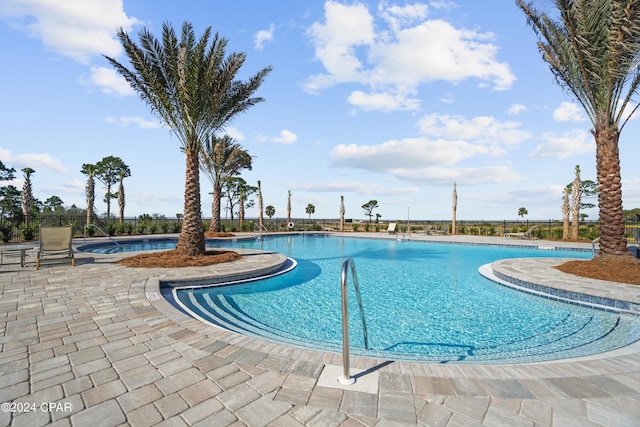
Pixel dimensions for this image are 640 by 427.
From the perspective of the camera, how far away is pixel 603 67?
7.06 meters

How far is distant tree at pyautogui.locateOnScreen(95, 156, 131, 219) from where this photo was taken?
30.4 m

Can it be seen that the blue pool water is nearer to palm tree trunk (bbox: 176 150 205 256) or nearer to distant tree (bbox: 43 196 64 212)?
palm tree trunk (bbox: 176 150 205 256)

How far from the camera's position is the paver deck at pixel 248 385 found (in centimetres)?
200

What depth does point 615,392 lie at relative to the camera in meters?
2.29

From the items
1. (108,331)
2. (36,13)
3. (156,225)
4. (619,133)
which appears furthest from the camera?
(156,225)

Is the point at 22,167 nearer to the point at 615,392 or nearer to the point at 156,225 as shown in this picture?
the point at 156,225

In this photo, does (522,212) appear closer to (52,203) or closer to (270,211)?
(270,211)

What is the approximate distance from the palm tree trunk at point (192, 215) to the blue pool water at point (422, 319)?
2959mm

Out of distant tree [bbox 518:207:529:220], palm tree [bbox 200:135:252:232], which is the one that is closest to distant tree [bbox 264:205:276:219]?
palm tree [bbox 200:135:252:232]

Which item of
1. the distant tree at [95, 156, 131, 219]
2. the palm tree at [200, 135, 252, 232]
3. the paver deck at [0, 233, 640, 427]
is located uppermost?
the distant tree at [95, 156, 131, 219]

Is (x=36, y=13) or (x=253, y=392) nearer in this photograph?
(x=253, y=392)

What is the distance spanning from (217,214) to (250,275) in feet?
42.2

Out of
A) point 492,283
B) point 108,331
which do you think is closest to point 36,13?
point 108,331

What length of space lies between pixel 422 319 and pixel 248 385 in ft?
12.9
